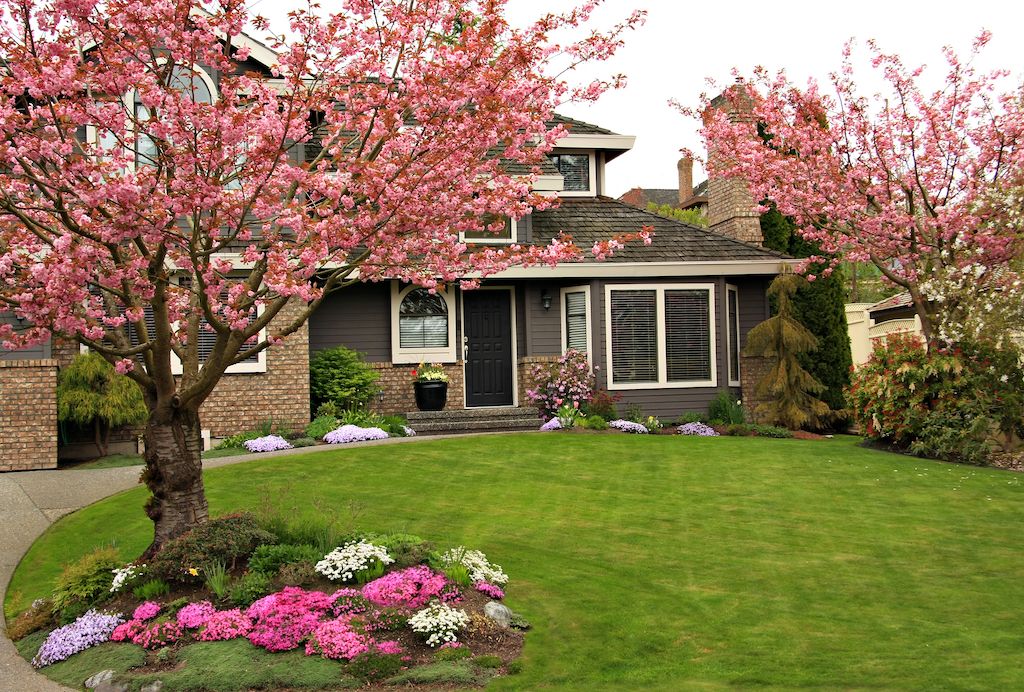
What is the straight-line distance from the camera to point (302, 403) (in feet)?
48.5

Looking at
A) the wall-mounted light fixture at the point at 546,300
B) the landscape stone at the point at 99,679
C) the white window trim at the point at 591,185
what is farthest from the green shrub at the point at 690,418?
the landscape stone at the point at 99,679

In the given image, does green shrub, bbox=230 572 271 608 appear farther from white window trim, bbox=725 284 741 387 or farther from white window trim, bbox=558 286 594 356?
white window trim, bbox=725 284 741 387

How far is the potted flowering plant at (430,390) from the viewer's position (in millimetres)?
15961

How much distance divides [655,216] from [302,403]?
7842mm

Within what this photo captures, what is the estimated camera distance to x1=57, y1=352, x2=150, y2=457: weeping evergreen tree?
42.0 ft

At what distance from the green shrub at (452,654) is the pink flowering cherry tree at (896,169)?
32.0 ft

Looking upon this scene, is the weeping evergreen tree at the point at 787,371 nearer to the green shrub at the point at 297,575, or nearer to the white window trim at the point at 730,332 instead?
the white window trim at the point at 730,332

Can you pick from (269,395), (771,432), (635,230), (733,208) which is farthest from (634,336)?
(269,395)

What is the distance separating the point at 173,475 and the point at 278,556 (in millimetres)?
1012

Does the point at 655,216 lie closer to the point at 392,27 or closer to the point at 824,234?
the point at 824,234

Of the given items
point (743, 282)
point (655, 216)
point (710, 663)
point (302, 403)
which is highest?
point (655, 216)

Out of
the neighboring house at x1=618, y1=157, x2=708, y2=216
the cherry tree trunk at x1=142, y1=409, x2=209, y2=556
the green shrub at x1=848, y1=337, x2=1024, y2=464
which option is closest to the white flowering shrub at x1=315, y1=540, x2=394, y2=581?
the cherry tree trunk at x1=142, y1=409, x2=209, y2=556

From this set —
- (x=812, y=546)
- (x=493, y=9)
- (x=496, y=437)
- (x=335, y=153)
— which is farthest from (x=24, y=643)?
(x=496, y=437)

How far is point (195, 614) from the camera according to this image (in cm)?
586
